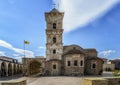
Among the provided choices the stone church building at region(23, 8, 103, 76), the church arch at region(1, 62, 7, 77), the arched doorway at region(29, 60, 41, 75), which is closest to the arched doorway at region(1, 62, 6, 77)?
the church arch at region(1, 62, 7, 77)

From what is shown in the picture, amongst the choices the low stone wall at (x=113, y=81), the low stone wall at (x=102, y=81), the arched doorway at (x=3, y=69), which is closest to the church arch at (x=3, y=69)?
the arched doorway at (x=3, y=69)

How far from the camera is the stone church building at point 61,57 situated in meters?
49.7

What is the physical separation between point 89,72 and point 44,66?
34.8 feet

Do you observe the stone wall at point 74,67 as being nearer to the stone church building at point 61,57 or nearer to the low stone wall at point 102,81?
the stone church building at point 61,57

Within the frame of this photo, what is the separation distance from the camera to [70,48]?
53250 mm

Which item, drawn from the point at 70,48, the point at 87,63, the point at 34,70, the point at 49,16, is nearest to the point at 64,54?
the point at 70,48

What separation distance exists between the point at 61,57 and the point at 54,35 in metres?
5.50

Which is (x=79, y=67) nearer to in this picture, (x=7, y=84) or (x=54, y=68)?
(x=54, y=68)

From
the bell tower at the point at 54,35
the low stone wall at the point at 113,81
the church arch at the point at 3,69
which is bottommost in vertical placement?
the church arch at the point at 3,69

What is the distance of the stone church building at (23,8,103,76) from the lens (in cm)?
4966

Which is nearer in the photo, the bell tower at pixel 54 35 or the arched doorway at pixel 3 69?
the bell tower at pixel 54 35

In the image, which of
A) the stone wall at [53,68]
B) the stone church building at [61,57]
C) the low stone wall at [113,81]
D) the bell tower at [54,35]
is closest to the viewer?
the low stone wall at [113,81]

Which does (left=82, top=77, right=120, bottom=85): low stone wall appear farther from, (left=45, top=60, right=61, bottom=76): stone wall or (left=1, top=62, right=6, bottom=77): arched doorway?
(left=1, top=62, right=6, bottom=77): arched doorway

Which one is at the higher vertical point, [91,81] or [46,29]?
[46,29]
